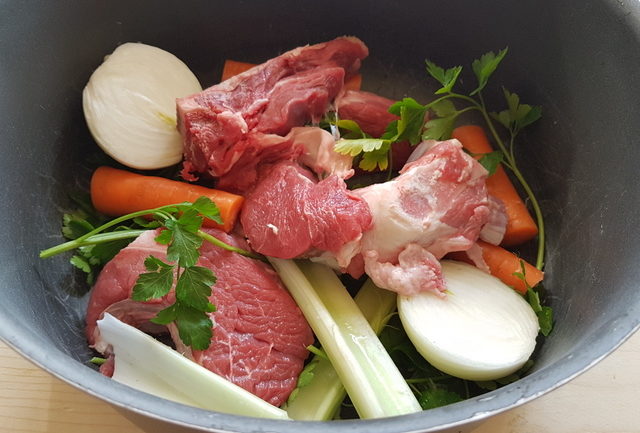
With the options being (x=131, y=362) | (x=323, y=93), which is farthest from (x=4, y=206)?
(x=323, y=93)

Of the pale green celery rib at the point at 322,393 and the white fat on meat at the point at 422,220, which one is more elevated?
the white fat on meat at the point at 422,220

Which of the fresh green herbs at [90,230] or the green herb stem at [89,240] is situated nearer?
the green herb stem at [89,240]

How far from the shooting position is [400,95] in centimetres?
201

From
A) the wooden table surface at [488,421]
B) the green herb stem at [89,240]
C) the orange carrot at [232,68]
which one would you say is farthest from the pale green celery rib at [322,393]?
the orange carrot at [232,68]

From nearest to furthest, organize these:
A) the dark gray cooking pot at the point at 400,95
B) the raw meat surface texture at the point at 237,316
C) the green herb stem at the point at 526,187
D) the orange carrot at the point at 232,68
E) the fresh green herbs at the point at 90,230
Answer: the dark gray cooking pot at the point at 400,95
the raw meat surface texture at the point at 237,316
the fresh green herbs at the point at 90,230
the green herb stem at the point at 526,187
the orange carrot at the point at 232,68

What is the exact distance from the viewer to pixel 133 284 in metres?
1.43

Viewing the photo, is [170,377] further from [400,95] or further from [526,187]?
[400,95]

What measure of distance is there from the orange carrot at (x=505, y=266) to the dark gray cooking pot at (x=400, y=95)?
0.06 meters

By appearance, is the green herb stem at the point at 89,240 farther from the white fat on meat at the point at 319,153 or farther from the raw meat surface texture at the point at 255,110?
the white fat on meat at the point at 319,153

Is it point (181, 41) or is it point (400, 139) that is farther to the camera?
point (181, 41)

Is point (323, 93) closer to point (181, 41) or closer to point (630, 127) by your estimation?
point (181, 41)

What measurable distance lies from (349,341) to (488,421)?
395 millimetres

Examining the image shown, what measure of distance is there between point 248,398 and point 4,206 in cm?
73

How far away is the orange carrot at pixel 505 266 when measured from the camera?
5.17ft
